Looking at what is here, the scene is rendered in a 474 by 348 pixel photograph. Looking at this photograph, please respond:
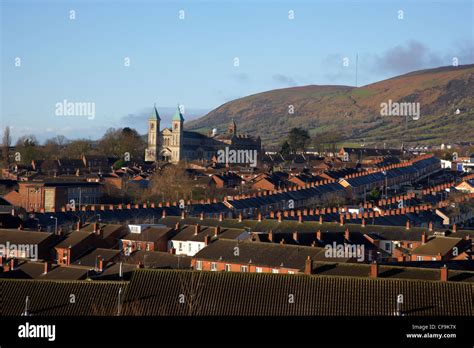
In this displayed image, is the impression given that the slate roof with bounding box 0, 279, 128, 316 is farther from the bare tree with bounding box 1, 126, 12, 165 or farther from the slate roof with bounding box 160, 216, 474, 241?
the bare tree with bounding box 1, 126, 12, 165

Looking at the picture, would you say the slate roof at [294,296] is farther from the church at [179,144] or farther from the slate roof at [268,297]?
the church at [179,144]

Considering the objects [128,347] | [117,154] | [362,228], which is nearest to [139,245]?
[362,228]

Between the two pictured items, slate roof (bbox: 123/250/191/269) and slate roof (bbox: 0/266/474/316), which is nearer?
slate roof (bbox: 0/266/474/316)

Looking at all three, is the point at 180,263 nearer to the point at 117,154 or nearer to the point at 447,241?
the point at 447,241

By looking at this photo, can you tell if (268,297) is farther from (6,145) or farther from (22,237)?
(6,145)

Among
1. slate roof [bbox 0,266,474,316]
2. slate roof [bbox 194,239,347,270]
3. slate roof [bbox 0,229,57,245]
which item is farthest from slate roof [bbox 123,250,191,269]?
slate roof [bbox 0,266,474,316]

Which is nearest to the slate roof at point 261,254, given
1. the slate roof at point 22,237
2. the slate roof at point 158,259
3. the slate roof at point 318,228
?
the slate roof at point 158,259

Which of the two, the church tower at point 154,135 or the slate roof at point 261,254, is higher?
the church tower at point 154,135

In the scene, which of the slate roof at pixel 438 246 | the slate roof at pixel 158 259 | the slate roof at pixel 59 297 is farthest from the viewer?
the slate roof at pixel 438 246
